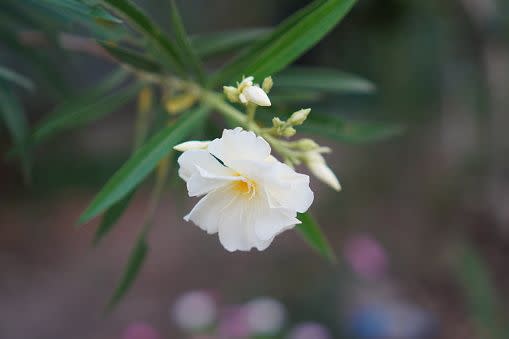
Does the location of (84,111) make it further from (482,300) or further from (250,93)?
(482,300)

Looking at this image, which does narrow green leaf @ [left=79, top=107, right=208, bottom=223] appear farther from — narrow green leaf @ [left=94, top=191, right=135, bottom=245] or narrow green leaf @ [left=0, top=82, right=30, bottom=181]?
narrow green leaf @ [left=0, top=82, right=30, bottom=181]

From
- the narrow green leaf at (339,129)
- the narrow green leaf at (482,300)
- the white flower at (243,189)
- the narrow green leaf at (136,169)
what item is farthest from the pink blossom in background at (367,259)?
the white flower at (243,189)

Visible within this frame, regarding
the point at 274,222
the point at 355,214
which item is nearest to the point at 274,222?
the point at 274,222

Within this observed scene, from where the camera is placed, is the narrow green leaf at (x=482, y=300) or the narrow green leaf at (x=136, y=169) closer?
the narrow green leaf at (x=136, y=169)

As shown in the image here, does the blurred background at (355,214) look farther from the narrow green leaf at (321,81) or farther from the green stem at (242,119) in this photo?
the green stem at (242,119)

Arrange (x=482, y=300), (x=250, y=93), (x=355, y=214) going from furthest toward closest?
1. (x=355, y=214)
2. (x=482, y=300)
3. (x=250, y=93)

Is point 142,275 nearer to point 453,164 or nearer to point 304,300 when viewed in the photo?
point 304,300
